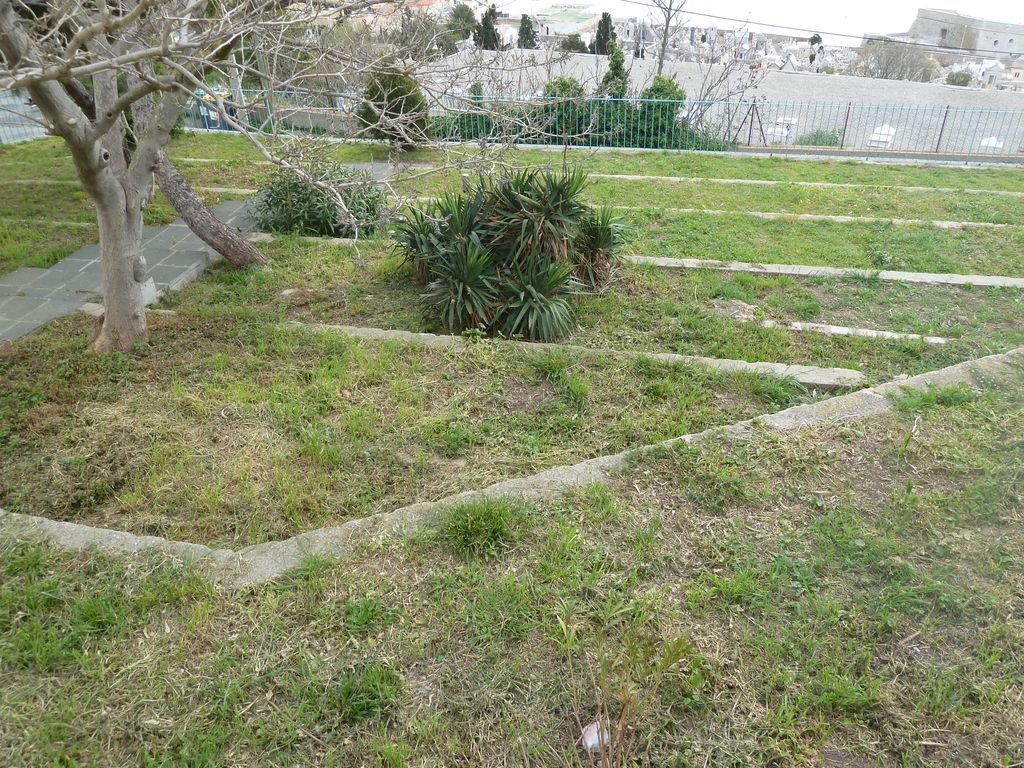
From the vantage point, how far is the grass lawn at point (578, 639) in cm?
209

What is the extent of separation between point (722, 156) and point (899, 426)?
975 centimetres

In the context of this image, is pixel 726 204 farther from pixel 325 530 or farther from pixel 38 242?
pixel 38 242

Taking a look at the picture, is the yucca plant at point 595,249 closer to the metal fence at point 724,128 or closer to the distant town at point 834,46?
the metal fence at point 724,128

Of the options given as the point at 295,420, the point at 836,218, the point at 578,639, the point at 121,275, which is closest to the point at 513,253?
the point at 295,420

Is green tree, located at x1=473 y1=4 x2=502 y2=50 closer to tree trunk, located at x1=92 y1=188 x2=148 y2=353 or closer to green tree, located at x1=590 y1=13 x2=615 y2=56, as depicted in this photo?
tree trunk, located at x1=92 y1=188 x2=148 y2=353

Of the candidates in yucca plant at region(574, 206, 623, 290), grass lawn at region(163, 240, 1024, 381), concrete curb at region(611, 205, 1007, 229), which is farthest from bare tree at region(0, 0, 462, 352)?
concrete curb at region(611, 205, 1007, 229)

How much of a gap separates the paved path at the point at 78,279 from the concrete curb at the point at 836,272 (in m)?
4.05

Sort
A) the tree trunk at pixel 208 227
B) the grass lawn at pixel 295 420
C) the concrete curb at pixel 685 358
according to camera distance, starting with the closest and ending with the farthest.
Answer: the grass lawn at pixel 295 420, the concrete curb at pixel 685 358, the tree trunk at pixel 208 227

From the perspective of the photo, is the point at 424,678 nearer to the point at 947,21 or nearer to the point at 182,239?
the point at 182,239

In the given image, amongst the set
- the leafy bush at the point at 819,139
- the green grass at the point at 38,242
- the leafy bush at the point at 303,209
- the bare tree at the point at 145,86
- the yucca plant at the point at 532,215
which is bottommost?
the leafy bush at the point at 819,139

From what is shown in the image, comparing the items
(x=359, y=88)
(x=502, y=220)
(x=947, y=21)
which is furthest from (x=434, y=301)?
(x=947, y=21)

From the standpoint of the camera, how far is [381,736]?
2092mm

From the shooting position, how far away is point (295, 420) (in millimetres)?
Result: 3795

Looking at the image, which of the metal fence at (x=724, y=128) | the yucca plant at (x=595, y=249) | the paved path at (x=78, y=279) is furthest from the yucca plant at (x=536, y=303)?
the metal fence at (x=724, y=128)
